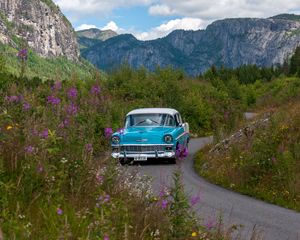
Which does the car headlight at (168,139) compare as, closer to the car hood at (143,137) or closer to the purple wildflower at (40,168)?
the car hood at (143,137)

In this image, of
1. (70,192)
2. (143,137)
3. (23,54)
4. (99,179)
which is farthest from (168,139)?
(70,192)

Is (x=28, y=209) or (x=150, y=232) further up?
(x=28, y=209)

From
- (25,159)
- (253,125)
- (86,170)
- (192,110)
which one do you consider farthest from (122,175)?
(192,110)

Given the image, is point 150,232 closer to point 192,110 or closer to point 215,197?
point 215,197

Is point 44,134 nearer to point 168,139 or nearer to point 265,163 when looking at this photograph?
point 265,163

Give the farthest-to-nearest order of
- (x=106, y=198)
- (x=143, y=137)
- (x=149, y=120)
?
(x=149, y=120), (x=143, y=137), (x=106, y=198)

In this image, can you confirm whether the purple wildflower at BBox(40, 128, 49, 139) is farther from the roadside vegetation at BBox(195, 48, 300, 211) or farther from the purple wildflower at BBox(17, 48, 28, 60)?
the roadside vegetation at BBox(195, 48, 300, 211)

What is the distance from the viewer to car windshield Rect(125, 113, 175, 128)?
58.7 feet

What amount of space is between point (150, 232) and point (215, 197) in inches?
244

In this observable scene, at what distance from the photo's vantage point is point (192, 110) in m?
32.0

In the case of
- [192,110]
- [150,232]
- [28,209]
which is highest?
[28,209]

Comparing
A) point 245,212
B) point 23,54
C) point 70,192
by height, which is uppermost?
point 23,54

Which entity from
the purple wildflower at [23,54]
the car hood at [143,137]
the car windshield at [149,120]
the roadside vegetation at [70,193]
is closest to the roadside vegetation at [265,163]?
the car hood at [143,137]

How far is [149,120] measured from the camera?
18016mm
